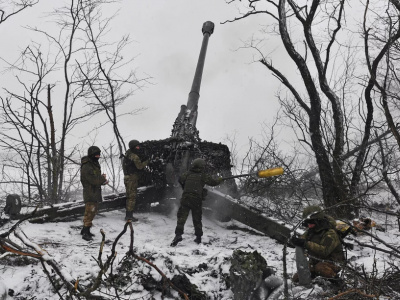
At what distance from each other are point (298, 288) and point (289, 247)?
2310 millimetres

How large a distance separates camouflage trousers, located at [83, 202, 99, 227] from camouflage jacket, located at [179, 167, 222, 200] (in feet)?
5.72

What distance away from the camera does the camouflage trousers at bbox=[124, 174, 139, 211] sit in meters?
7.51

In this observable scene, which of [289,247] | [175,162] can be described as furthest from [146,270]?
[175,162]

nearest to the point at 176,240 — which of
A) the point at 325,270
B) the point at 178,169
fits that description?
the point at 178,169

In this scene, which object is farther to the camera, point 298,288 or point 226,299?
point 226,299

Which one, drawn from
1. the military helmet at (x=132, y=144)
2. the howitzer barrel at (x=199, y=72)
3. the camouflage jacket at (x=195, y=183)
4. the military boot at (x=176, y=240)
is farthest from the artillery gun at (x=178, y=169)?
the military boot at (x=176, y=240)

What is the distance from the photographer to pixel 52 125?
33.3ft

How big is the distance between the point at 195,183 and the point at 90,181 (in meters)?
2.03

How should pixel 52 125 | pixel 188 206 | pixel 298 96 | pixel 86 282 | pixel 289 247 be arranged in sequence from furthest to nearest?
pixel 52 125 → pixel 298 96 → pixel 188 206 → pixel 289 247 → pixel 86 282

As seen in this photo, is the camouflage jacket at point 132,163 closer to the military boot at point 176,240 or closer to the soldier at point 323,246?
the military boot at point 176,240

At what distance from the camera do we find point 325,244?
13.5 feet

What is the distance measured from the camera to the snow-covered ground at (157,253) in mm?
4203

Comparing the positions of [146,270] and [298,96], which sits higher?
[298,96]

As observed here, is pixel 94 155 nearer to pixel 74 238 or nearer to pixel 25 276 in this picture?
pixel 74 238
